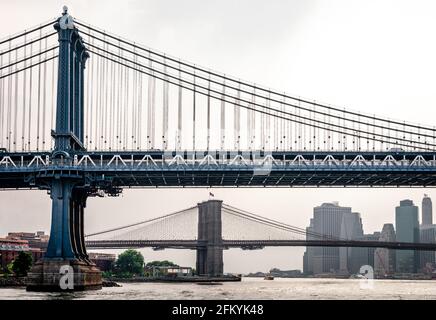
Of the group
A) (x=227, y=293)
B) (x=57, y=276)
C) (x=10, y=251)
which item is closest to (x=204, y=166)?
(x=227, y=293)

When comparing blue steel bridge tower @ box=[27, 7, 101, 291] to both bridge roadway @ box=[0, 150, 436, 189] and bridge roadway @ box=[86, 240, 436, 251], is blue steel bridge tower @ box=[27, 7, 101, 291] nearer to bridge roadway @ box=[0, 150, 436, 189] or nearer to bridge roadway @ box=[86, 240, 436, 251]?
bridge roadway @ box=[0, 150, 436, 189]

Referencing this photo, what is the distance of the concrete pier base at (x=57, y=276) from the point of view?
81750 millimetres

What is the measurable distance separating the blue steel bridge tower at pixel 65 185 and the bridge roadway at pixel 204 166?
0.79 metres

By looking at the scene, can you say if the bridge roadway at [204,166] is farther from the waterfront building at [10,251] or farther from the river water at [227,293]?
the waterfront building at [10,251]

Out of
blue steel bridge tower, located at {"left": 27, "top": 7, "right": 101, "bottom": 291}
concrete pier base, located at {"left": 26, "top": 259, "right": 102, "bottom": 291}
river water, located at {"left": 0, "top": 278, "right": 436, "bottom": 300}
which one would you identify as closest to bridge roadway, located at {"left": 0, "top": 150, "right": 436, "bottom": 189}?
blue steel bridge tower, located at {"left": 27, "top": 7, "right": 101, "bottom": 291}

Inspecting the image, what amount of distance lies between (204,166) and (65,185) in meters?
15.2

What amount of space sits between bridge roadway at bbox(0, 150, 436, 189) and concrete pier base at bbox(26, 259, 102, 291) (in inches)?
365

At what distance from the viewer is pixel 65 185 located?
8812 centimetres

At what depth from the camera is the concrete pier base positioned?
268ft

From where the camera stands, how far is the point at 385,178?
99.1 metres

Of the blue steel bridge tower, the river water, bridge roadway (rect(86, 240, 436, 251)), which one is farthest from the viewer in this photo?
bridge roadway (rect(86, 240, 436, 251))
